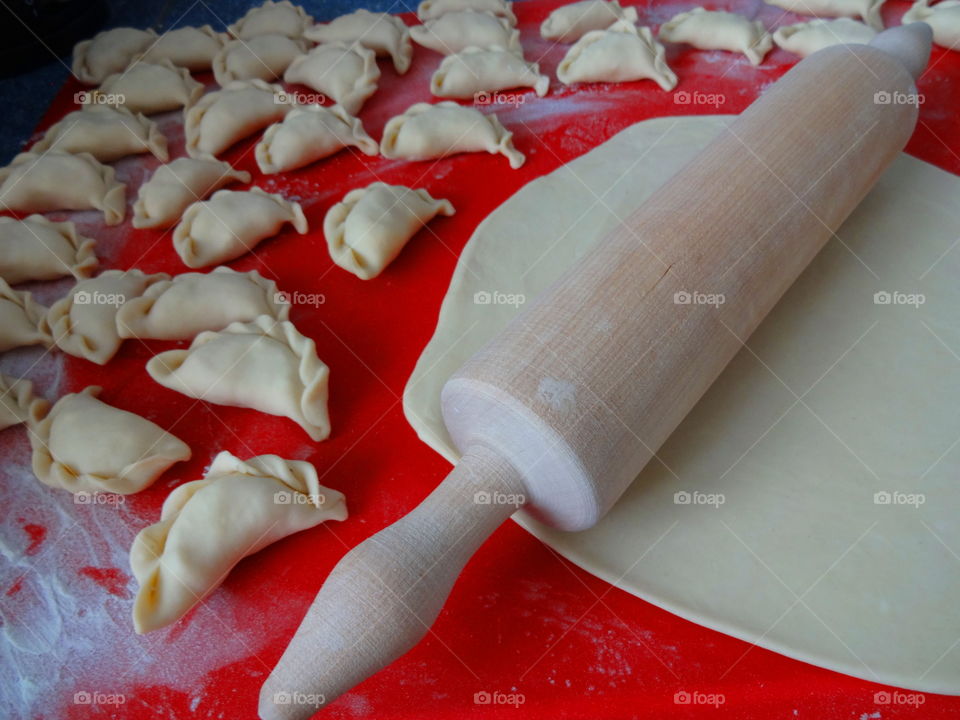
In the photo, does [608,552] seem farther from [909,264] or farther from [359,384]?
[909,264]

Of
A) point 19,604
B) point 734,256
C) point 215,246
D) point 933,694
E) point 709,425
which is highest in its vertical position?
point 734,256

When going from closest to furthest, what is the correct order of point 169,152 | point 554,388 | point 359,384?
point 554,388
point 359,384
point 169,152

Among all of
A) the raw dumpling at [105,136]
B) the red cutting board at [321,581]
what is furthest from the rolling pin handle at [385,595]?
the raw dumpling at [105,136]

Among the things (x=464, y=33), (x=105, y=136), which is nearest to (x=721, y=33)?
(x=464, y=33)

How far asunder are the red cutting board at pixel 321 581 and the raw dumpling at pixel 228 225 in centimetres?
7

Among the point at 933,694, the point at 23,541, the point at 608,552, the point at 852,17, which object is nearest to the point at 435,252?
the point at 608,552

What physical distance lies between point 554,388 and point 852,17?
8.53 ft

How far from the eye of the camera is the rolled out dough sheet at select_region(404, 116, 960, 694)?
1.52 meters

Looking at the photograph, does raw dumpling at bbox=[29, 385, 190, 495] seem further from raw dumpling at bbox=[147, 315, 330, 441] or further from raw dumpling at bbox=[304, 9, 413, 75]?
raw dumpling at bbox=[304, 9, 413, 75]

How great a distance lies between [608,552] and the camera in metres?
1.64

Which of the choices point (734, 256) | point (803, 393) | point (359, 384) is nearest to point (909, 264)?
point (803, 393)

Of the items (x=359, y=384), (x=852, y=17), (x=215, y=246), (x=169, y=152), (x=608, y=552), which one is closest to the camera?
(x=608, y=552)

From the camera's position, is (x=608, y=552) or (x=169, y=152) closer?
(x=608, y=552)

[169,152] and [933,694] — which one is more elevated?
[169,152]
